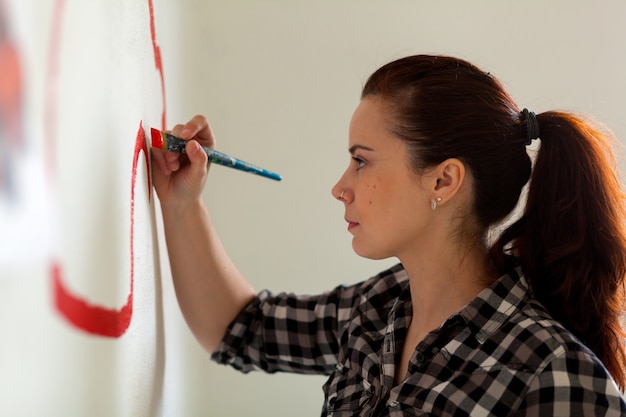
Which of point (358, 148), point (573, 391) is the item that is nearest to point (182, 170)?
point (358, 148)

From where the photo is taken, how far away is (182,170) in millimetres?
1070

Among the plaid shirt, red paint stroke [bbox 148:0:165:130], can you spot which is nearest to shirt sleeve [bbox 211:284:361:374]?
the plaid shirt

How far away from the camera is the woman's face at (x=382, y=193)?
1059 mm

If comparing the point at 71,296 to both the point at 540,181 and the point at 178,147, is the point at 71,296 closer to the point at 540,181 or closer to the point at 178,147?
the point at 178,147

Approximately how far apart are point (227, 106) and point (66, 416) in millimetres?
1076

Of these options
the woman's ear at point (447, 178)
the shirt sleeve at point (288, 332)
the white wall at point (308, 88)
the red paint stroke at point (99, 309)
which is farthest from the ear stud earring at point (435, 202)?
the white wall at point (308, 88)

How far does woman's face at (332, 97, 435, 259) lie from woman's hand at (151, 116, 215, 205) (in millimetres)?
218

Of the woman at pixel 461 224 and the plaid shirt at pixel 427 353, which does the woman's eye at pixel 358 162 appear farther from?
the plaid shirt at pixel 427 353

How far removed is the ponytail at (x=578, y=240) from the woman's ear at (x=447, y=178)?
120mm

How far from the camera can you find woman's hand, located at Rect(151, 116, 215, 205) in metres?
1.04

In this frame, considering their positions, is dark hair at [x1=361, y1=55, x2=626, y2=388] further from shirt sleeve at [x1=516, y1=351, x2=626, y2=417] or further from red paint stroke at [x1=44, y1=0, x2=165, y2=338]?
red paint stroke at [x1=44, y1=0, x2=165, y2=338]

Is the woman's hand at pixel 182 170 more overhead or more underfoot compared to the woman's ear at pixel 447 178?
more overhead

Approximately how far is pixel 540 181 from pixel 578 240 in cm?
10

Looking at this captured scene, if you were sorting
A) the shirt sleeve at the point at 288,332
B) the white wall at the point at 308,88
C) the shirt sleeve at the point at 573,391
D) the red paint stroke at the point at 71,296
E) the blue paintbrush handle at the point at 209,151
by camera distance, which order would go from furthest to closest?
1. the white wall at the point at 308,88
2. the shirt sleeve at the point at 288,332
3. the blue paintbrush handle at the point at 209,151
4. the shirt sleeve at the point at 573,391
5. the red paint stroke at the point at 71,296
